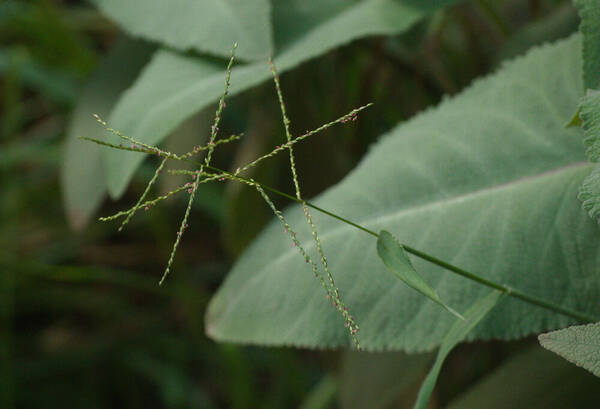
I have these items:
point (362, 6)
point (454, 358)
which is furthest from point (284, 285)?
point (454, 358)

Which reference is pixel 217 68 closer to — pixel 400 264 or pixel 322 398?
pixel 400 264

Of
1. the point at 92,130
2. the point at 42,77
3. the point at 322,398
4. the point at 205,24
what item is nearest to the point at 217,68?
the point at 205,24

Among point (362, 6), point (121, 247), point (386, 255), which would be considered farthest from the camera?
point (121, 247)

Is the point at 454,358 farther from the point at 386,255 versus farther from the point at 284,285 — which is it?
the point at 386,255

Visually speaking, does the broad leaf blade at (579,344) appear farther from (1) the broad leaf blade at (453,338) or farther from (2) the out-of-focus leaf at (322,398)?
(2) the out-of-focus leaf at (322,398)

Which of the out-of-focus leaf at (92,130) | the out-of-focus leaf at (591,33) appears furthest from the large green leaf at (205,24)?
the out-of-focus leaf at (591,33)

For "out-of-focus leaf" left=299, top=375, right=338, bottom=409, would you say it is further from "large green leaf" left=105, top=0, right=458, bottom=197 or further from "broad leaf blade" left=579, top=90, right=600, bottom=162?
Answer: "broad leaf blade" left=579, top=90, right=600, bottom=162
